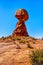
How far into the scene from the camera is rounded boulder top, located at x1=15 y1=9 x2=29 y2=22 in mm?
51978

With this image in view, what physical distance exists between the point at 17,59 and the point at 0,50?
334cm

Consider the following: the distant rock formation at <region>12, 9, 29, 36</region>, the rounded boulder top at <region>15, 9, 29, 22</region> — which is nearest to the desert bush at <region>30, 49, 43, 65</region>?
the distant rock formation at <region>12, 9, 29, 36</region>

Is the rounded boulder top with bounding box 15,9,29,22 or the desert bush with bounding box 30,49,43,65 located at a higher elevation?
the rounded boulder top with bounding box 15,9,29,22

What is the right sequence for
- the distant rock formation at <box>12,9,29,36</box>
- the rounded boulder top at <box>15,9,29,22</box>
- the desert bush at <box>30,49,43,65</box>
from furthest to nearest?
1. the rounded boulder top at <box>15,9,29,22</box>
2. the distant rock formation at <box>12,9,29,36</box>
3. the desert bush at <box>30,49,43,65</box>

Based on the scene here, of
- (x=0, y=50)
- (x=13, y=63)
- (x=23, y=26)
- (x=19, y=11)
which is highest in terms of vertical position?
(x=19, y=11)

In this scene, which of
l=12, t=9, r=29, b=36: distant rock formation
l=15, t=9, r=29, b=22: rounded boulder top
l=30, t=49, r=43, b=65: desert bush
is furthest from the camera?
l=15, t=9, r=29, b=22: rounded boulder top

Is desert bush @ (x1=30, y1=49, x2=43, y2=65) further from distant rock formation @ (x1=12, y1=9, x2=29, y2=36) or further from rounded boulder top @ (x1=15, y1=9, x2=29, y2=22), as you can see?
rounded boulder top @ (x1=15, y1=9, x2=29, y2=22)

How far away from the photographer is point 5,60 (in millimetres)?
16766

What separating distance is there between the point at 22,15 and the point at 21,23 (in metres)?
2.00

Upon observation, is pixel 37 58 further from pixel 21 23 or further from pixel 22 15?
pixel 22 15

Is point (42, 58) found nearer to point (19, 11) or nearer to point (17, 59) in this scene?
point (17, 59)

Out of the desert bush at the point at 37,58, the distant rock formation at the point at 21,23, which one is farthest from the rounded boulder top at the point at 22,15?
the desert bush at the point at 37,58

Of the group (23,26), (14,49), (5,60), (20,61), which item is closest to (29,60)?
(20,61)

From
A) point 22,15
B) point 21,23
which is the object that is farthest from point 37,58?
point 22,15
